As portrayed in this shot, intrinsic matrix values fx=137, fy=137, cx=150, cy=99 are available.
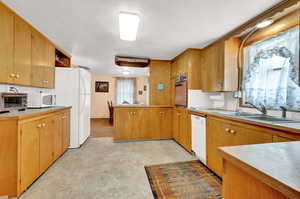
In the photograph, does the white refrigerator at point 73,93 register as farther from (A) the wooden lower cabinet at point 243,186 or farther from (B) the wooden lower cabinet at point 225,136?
(A) the wooden lower cabinet at point 243,186

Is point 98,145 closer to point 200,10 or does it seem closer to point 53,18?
point 53,18

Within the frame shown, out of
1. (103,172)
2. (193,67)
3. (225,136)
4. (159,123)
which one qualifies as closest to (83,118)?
(103,172)

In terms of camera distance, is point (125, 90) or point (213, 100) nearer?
point (213, 100)

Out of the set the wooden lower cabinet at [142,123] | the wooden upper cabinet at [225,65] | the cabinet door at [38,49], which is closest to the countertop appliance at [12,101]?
the cabinet door at [38,49]

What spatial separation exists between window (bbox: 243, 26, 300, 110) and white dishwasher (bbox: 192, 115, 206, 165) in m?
0.85

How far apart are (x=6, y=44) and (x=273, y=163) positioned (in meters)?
2.63

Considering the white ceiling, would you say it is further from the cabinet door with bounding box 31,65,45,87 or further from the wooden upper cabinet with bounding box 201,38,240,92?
the cabinet door with bounding box 31,65,45,87

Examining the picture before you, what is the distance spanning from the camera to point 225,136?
5.76 feet

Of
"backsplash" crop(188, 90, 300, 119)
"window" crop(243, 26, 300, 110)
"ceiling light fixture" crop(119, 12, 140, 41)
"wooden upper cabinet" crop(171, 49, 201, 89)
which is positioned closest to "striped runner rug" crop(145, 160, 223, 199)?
"backsplash" crop(188, 90, 300, 119)

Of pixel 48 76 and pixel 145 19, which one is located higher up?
pixel 145 19

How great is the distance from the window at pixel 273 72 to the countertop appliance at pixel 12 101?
3120mm

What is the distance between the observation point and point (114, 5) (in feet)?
5.27

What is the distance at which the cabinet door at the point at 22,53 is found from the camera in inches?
71.6

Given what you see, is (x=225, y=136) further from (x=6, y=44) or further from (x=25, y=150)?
(x=6, y=44)
